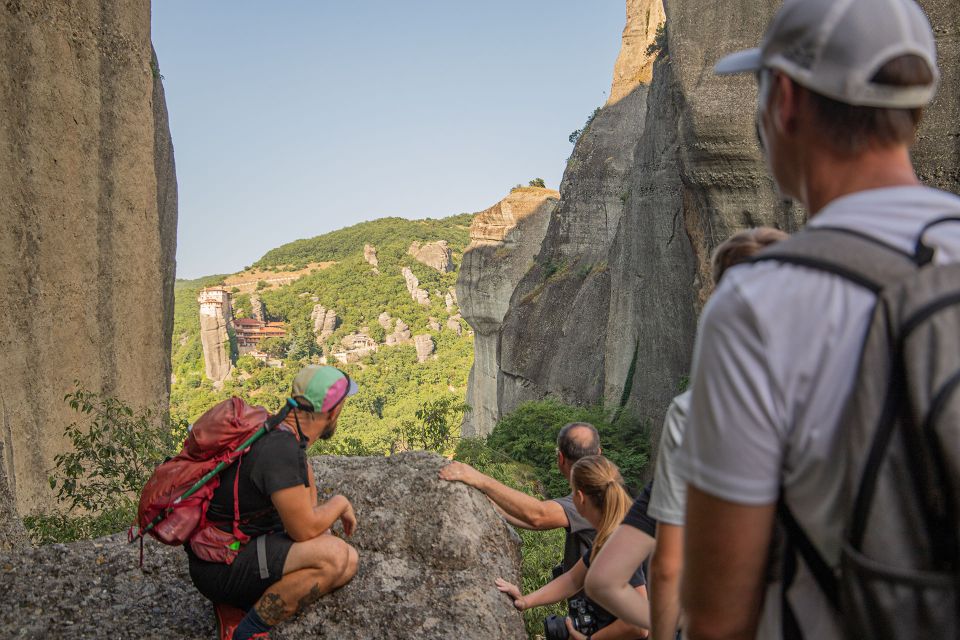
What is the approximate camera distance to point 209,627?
4141 millimetres

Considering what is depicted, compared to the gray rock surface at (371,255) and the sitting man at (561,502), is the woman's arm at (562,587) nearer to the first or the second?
the sitting man at (561,502)

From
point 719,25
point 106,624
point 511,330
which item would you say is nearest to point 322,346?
point 511,330

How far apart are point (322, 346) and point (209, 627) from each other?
77.6 metres

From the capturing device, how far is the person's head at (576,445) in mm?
3746

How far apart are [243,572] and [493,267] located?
107 feet

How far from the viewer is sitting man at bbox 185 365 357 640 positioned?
10.9 feet

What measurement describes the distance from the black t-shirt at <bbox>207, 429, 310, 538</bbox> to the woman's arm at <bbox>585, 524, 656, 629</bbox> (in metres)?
1.33

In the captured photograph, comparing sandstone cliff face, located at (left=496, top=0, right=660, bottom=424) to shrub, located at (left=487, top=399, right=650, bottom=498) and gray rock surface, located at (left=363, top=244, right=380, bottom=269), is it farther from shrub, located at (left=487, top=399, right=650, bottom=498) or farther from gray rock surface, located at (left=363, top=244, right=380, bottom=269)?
gray rock surface, located at (left=363, top=244, right=380, bottom=269)

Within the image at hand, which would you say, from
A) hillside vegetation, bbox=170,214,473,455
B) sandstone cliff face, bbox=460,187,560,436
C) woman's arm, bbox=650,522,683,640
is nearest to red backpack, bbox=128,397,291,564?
woman's arm, bbox=650,522,683,640

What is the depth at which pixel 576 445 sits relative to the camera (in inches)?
148

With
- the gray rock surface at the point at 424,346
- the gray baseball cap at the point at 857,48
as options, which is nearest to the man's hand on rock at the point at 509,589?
the gray baseball cap at the point at 857,48

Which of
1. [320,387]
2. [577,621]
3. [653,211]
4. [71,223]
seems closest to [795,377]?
[320,387]

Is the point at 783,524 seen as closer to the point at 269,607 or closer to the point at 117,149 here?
the point at 269,607

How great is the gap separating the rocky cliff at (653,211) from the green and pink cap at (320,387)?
7365 millimetres
